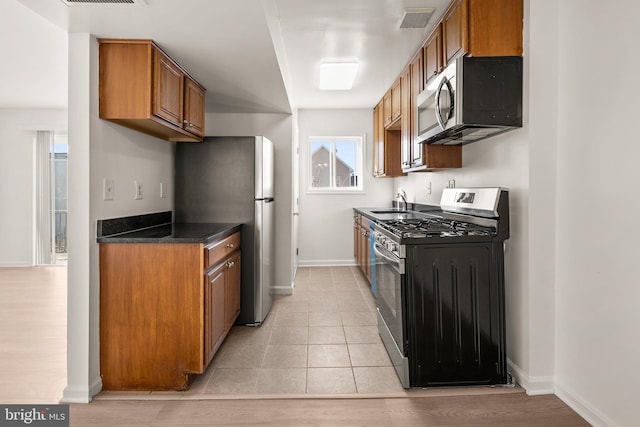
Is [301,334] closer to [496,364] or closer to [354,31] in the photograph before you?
[496,364]

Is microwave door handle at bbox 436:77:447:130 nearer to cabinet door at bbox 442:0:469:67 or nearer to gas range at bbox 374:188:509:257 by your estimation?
cabinet door at bbox 442:0:469:67

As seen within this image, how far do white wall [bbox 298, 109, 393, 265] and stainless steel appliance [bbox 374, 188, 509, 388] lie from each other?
3.80 metres

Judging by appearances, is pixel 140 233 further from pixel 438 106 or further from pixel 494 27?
pixel 494 27

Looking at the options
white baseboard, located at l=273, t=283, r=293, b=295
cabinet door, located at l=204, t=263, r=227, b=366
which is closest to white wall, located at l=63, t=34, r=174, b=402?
cabinet door, located at l=204, t=263, r=227, b=366

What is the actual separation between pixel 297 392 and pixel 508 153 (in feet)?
6.33

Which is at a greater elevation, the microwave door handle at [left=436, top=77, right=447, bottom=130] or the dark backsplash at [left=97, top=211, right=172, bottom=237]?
the microwave door handle at [left=436, top=77, right=447, bottom=130]

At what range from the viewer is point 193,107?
10.2 ft

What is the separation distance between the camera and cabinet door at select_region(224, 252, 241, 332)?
2869 mm

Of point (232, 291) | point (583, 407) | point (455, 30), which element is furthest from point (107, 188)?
point (583, 407)

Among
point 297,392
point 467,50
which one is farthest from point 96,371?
point 467,50

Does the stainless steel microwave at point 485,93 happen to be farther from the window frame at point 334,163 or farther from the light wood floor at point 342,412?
the window frame at point 334,163

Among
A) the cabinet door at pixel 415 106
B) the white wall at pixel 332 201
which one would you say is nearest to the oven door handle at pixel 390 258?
the cabinet door at pixel 415 106

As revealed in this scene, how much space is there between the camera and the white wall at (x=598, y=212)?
5.49 feet

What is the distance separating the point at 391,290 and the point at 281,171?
231 centimetres
